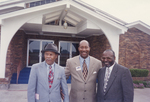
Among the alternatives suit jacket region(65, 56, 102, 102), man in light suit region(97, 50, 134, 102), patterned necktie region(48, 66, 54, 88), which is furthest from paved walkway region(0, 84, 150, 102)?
man in light suit region(97, 50, 134, 102)

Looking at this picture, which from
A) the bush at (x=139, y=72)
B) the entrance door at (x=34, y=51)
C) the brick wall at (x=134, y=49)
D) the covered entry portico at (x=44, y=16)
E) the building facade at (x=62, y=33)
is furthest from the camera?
the entrance door at (x=34, y=51)

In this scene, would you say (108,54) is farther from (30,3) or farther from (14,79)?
(30,3)

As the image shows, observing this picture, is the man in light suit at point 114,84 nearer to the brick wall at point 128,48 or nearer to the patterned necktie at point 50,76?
the patterned necktie at point 50,76

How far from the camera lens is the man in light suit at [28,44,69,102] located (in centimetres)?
251

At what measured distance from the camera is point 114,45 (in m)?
8.52

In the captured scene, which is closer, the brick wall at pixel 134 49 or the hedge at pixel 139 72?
the hedge at pixel 139 72

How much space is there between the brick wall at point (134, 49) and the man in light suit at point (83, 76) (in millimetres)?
7622

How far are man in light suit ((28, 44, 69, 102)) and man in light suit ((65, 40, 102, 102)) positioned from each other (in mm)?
312

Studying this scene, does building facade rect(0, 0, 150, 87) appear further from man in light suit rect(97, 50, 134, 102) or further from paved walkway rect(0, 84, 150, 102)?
man in light suit rect(97, 50, 134, 102)


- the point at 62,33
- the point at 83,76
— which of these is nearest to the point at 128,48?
the point at 62,33

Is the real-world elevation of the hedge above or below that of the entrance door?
below

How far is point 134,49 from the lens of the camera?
34.4 ft

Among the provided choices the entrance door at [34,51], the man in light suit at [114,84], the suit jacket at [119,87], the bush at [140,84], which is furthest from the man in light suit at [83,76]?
the entrance door at [34,51]

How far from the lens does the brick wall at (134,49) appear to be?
10219mm
